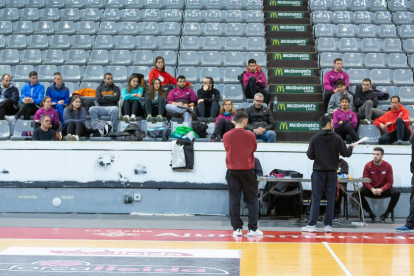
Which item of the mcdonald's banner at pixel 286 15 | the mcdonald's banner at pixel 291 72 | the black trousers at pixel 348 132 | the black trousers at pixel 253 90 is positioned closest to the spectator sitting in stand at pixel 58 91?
the black trousers at pixel 253 90

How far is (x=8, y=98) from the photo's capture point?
11516mm

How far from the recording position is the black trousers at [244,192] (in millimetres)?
7574

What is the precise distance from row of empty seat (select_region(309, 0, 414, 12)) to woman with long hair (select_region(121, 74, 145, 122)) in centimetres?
687

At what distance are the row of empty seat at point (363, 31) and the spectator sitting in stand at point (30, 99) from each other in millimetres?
7482

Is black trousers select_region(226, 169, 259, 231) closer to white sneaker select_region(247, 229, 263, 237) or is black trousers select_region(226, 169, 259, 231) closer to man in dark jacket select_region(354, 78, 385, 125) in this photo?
white sneaker select_region(247, 229, 263, 237)

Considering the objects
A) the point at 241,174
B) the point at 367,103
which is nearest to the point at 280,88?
the point at 367,103

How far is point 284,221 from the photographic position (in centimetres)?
917

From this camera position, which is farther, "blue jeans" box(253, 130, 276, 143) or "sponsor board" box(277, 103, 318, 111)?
"sponsor board" box(277, 103, 318, 111)

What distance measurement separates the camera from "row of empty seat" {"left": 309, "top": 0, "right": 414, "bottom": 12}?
1622 centimetres

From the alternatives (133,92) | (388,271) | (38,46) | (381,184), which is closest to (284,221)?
(381,184)

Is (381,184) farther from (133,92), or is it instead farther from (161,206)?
(133,92)

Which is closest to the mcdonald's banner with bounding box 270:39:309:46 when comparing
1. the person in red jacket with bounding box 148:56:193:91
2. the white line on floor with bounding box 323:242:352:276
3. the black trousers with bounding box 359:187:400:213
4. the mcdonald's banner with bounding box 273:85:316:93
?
the mcdonald's banner with bounding box 273:85:316:93

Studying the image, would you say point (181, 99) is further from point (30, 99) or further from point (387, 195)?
point (387, 195)

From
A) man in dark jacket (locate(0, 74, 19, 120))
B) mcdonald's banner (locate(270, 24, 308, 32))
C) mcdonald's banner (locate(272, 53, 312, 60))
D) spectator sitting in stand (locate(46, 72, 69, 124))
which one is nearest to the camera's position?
man in dark jacket (locate(0, 74, 19, 120))
